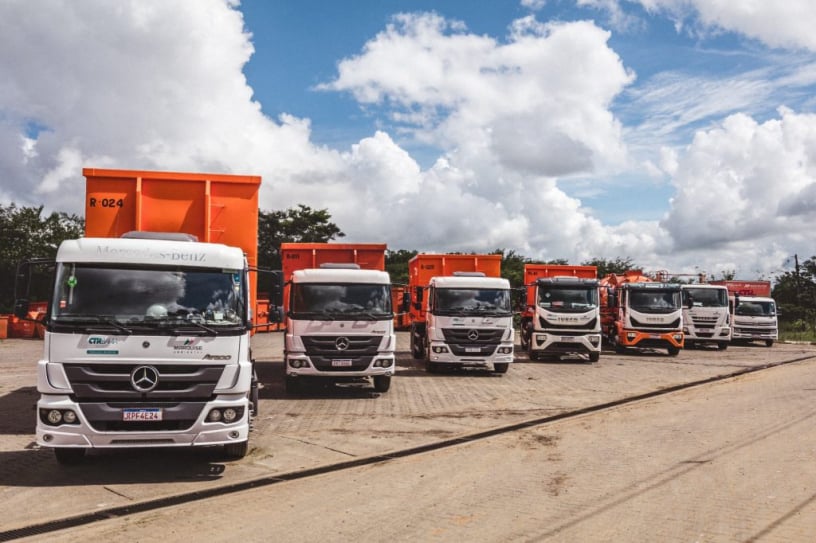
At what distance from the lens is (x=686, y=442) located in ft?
31.6

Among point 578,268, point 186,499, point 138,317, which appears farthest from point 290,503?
point 578,268

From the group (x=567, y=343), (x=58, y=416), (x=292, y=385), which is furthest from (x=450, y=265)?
(x=58, y=416)

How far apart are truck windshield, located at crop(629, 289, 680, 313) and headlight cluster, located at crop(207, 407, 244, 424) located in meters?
20.4

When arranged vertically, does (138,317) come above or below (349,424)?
above

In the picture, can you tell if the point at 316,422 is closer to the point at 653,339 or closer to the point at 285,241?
the point at 653,339

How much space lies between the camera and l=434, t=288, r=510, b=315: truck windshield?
59.3ft

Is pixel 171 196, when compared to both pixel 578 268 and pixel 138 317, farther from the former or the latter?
pixel 578 268

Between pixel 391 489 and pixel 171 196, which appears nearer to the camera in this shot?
pixel 391 489

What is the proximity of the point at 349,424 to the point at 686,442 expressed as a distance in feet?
15.9

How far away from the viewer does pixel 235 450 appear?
27.8 feet

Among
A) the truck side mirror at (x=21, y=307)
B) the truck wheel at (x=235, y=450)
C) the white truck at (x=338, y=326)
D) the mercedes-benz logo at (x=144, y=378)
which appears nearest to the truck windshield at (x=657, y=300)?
the white truck at (x=338, y=326)

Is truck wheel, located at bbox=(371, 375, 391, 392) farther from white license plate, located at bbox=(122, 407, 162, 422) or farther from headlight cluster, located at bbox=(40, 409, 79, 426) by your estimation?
headlight cluster, located at bbox=(40, 409, 79, 426)

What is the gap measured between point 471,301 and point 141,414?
11617mm

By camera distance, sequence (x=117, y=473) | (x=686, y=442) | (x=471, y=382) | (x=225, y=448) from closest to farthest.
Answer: (x=117, y=473)
(x=225, y=448)
(x=686, y=442)
(x=471, y=382)
